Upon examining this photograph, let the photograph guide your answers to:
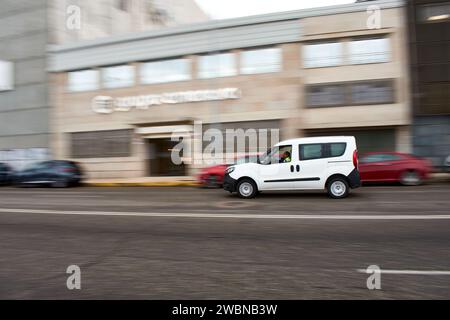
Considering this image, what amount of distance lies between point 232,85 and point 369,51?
769 cm

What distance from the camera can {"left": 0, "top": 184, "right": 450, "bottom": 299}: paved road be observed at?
12.4 feet

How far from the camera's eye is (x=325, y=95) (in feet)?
64.9

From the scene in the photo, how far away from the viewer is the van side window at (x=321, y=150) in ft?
34.9

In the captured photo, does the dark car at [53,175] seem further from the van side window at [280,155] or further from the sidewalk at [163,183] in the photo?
the van side window at [280,155]

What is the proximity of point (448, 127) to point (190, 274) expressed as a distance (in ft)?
62.2

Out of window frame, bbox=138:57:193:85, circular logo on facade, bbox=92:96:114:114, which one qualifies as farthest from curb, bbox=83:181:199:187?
window frame, bbox=138:57:193:85

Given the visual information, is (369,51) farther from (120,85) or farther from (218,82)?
(120,85)

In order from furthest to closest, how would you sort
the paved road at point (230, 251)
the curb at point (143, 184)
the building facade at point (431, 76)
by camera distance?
the building facade at point (431, 76) < the curb at point (143, 184) < the paved road at point (230, 251)

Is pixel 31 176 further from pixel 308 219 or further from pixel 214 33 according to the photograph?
pixel 308 219

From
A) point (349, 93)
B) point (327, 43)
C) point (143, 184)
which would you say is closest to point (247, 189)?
point (143, 184)

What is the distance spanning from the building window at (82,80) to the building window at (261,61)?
A: 34.1 feet

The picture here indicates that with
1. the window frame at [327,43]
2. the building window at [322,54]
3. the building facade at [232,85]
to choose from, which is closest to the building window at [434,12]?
the building facade at [232,85]

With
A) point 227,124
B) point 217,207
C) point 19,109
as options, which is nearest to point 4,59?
point 19,109

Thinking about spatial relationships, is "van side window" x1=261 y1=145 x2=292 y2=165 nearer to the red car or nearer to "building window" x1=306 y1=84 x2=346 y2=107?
the red car
